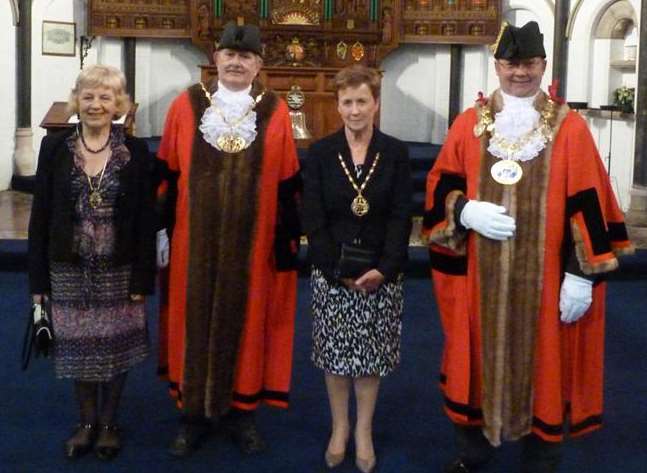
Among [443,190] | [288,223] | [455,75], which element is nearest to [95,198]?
[288,223]

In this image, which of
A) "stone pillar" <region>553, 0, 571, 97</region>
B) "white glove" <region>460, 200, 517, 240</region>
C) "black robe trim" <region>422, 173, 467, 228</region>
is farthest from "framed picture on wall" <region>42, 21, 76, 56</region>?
"white glove" <region>460, 200, 517, 240</region>

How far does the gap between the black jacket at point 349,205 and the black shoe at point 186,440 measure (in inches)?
35.0

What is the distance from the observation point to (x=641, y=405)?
4.73 meters

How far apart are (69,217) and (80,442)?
0.90 meters

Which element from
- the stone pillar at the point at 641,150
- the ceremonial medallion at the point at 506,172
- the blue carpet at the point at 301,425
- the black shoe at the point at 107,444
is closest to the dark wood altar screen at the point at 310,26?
the stone pillar at the point at 641,150

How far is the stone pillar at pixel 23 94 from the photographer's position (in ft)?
36.1

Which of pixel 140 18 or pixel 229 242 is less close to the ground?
pixel 140 18

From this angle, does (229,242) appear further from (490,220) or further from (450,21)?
(450,21)

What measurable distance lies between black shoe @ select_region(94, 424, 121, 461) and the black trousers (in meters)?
1.33

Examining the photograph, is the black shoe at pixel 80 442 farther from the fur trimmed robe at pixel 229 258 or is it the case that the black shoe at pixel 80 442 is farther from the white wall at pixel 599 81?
the white wall at pixel 599 81

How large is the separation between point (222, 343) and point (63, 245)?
0.71 metres

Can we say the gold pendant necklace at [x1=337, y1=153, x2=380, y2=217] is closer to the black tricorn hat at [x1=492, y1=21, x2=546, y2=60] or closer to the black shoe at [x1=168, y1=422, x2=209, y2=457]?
the black tricorn hat at [x1=492, y1=21, x2=546, y2=60]

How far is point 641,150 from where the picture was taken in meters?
9.58

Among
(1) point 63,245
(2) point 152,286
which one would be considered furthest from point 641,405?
(1) point 63,245
